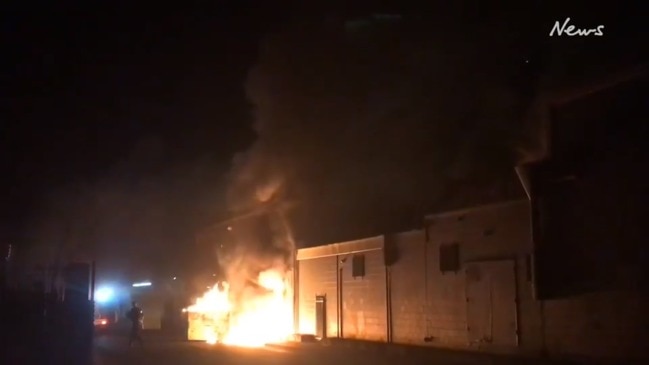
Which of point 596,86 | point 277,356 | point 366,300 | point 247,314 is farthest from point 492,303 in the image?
point 247,314

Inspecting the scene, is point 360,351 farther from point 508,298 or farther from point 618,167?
point 618,167

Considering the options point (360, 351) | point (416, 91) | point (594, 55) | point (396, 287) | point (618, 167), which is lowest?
point (360, 351)

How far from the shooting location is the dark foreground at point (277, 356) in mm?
19234

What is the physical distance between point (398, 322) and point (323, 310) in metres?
5.61

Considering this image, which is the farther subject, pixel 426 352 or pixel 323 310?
pixel 323 310

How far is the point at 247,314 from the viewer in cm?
3128

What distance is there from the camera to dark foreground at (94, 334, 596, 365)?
63.1ft

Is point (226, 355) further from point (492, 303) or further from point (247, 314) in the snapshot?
point (247, 314)

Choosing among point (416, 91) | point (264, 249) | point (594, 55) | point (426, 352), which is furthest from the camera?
point (264, 249)

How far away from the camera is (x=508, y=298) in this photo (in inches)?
770

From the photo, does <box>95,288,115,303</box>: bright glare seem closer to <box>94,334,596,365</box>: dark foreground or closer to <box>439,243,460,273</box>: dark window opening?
<box>94,334,596,365</box>: dark foreground

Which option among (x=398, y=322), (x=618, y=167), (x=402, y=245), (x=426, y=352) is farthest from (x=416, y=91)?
(x=618, y=167)

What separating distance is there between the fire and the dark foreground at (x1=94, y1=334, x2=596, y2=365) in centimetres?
308

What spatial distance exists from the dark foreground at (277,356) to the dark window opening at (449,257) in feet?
7.74
